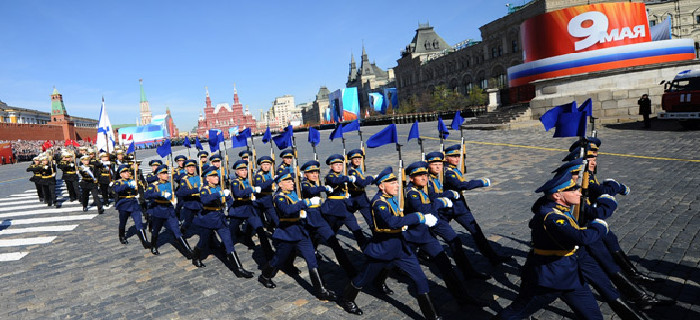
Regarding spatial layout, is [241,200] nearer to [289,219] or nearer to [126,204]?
[289,219]

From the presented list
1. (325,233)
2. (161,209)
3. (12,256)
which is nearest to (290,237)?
(325,233)

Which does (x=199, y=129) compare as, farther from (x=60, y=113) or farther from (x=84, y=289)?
(x=84, y=289)

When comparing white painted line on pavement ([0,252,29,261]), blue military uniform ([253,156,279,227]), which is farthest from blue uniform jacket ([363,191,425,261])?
white painted line on pavement ([0,252,29,261])

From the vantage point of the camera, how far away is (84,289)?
6.11 meters

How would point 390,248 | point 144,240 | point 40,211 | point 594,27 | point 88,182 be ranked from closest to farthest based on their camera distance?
1. point 390,248
2. point 144,240
3. point 88,182
4. point 40,211
5. point 594,27

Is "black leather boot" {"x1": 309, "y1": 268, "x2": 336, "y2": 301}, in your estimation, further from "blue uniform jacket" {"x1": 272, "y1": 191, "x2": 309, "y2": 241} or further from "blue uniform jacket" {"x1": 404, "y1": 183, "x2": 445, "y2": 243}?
"blue uniform jacket" {"x1": 404, "y1": 183, "x2": 445, "y2": 243}

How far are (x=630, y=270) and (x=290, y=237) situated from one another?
4108 mm

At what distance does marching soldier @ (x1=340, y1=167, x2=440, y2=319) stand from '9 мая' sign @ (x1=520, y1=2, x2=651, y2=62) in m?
24.1

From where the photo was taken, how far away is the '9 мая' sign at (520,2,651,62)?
22672mm

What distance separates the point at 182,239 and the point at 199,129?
14846 centimetres

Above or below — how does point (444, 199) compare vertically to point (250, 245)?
above

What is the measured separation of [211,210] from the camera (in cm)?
664

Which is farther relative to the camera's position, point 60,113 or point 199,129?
point 199,129

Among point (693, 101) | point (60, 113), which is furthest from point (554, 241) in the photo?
point (60, 113)
